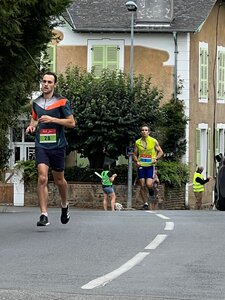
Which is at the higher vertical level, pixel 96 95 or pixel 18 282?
pixel 96 95

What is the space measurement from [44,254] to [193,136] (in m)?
30.6

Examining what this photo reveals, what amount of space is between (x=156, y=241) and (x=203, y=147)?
30.9m

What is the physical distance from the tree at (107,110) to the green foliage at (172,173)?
1.53 meters

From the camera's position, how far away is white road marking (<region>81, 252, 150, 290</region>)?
352 inches

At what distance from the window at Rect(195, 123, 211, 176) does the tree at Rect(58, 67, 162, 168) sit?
427 cm

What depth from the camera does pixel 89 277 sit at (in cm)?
946

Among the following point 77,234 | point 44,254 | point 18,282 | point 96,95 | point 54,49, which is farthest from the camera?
point 54,49

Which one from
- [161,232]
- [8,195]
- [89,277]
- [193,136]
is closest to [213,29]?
[193,136]

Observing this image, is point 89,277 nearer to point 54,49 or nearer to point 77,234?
point 77,234

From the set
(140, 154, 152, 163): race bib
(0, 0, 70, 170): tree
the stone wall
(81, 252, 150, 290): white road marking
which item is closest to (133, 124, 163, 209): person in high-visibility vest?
(140, 154, 152, 163): race bib

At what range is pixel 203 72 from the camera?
4231cm

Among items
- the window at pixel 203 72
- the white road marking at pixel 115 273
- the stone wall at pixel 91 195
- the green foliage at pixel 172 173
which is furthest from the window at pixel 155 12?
the white road marking at pixel 115 273

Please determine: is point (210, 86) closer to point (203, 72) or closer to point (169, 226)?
point (203, 72)

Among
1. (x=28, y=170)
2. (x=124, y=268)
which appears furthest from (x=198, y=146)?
(x=124, y=268)
